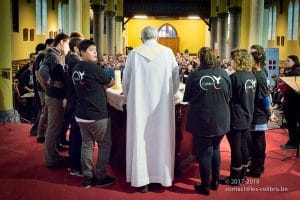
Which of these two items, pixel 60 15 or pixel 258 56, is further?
pixel 60 15

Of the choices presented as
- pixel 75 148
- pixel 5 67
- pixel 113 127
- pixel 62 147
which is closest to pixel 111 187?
pixel 75 148

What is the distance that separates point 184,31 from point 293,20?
802 inches

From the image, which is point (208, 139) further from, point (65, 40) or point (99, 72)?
point (65, 40)

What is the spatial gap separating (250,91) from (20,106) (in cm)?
727

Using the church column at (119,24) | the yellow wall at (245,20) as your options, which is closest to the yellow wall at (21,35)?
the yellow wall at (245,20)

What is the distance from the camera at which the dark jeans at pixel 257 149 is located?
5.82 metres

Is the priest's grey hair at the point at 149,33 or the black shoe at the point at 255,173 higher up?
the priest's grey hair at the point at 149,33

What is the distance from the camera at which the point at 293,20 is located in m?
21.6

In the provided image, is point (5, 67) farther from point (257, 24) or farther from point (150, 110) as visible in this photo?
point (257, 24)

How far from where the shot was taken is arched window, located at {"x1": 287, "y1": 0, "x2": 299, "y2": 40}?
20991 millimetres

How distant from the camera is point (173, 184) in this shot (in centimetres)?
559

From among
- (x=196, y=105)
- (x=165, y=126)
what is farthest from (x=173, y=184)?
(x=196, y=105)

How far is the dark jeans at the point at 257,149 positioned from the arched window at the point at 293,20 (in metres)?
16.3

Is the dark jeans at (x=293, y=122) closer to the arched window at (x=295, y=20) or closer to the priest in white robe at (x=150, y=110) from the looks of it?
the priest in white robe at (x=150, y=110)
